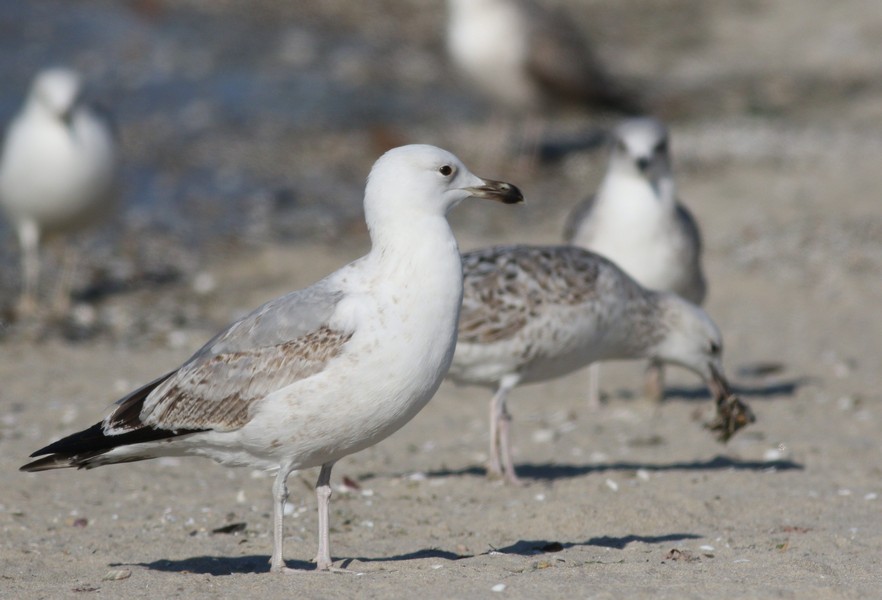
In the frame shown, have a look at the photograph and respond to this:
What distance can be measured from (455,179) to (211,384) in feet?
4.07

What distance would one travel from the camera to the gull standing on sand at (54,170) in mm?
11141

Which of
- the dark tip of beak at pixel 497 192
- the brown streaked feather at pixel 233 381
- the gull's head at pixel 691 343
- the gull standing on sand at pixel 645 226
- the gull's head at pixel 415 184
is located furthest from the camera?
the gull standing on sand at pixel 645 226

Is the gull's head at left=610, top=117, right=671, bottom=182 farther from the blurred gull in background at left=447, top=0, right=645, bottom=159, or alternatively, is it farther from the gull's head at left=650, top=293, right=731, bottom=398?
the blurred gull in background at left=447, top=0, right=645, bottom=159

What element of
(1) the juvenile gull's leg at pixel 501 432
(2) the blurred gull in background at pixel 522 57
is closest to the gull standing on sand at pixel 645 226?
(1) the juvenile gull's leg at pixel 501 432

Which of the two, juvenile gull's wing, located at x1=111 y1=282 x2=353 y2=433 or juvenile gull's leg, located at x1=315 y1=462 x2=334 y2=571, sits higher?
juvenile gull's wing, located at x1=111 y1=282 x2=353 y2=433

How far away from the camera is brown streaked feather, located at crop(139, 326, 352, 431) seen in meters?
4.96

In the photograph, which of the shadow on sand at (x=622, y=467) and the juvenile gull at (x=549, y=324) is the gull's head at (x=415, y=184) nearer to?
the juvenile gull at (x=549, y=324)

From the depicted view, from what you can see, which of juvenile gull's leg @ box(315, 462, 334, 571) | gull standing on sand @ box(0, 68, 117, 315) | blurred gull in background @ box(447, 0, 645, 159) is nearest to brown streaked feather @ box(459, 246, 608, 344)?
juvenile gull's leg @ box(315, 462, 334, 571)

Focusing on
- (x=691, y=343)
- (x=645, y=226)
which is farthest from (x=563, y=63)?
(x=691, y=343)

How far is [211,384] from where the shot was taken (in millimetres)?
5156

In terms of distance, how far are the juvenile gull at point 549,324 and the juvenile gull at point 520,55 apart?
8.48 metres

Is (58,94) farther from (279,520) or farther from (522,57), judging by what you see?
(279,520)

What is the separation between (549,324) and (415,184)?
73.4 inches

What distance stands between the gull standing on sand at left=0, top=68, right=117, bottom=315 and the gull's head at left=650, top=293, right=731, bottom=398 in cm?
560
